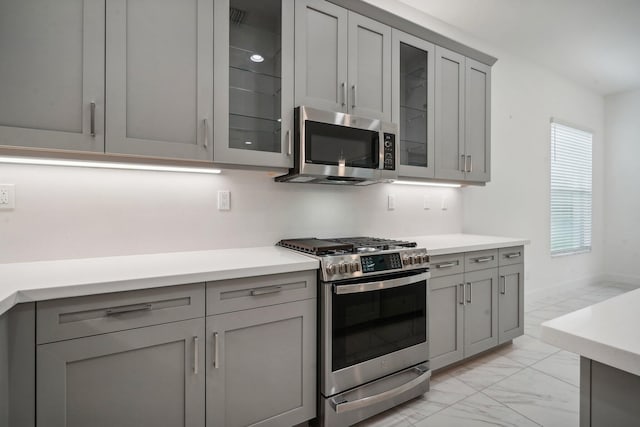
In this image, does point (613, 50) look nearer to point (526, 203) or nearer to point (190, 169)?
point (526, 203)

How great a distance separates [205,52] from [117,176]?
84cm

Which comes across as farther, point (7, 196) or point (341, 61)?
point (341, 61)

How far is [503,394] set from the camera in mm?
2152

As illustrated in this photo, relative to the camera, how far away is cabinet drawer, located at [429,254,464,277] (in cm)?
226

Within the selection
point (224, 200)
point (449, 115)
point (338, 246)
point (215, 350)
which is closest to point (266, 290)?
point (215, 350)

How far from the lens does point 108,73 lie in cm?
152

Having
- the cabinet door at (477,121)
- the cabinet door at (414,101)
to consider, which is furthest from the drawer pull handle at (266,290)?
the cabinet door at (477,121)

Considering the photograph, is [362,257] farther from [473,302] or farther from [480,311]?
[480,311]

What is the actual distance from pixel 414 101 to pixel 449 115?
0.40 metres

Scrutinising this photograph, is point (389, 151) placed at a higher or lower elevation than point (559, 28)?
lower


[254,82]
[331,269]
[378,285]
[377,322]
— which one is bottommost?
[377,322]

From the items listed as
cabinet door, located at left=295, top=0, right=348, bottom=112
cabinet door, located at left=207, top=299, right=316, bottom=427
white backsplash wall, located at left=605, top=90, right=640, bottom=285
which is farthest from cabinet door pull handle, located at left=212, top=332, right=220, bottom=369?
white backsplash wall, located at left=605, top=90, right=640, bottom=285

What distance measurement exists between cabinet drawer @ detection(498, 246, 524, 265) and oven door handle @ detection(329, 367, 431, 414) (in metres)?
1.17

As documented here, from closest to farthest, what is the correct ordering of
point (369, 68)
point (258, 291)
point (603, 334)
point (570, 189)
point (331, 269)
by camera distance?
point (603, 334)
point (258, 291)
point (331, 269)
point (369, 68)
point (570, 189)
